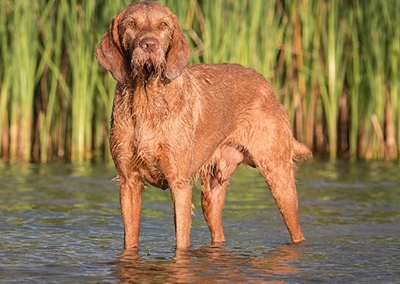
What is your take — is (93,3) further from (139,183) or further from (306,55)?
(139,183)

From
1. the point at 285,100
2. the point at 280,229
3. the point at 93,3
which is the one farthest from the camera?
the point at 285,100

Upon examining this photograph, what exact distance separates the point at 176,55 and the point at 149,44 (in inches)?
14.5

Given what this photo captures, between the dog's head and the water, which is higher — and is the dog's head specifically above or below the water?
above

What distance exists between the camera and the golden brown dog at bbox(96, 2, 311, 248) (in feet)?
23.4

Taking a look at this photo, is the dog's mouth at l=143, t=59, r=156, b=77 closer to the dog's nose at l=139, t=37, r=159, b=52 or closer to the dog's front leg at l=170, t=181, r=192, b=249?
the dog's nose at l=139, t=37, r=159, b=52

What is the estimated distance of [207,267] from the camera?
7.25m

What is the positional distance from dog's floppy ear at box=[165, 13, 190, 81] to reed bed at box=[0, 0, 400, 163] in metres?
5.34

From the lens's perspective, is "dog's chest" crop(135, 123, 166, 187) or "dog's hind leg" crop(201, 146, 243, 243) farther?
"dog's hind leg" crop(201, 146, 243, 243)

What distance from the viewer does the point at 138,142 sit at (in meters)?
7.27

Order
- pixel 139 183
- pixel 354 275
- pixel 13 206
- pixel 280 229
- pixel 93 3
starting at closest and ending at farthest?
1. pixel 354 275
2. pixel 139 183
3. pixel 280 229
4. pixel 13 206
5. pixel 93 3

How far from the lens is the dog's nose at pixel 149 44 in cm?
688

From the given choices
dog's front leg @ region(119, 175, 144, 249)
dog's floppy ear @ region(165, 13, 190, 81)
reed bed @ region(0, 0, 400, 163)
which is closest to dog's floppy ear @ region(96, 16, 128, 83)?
dog's floppy ear @ region(165, 13, 190, 81)

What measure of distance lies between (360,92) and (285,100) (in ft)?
3.51

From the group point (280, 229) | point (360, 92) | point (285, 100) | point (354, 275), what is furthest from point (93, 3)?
point (354, 275)
